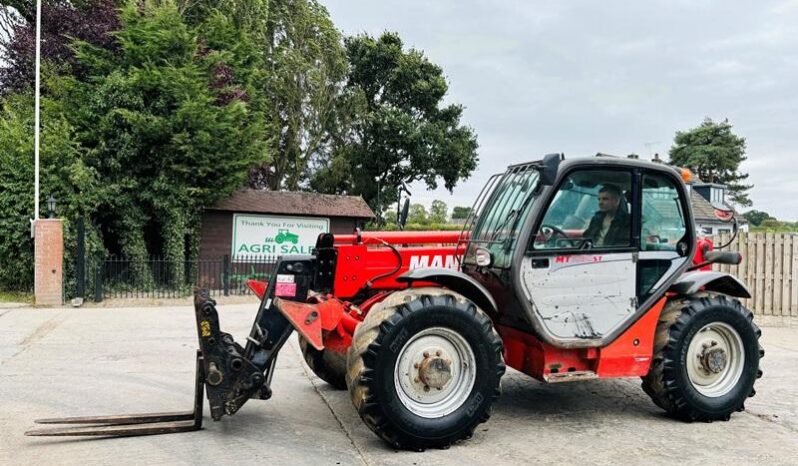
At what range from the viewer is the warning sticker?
4848 millimetres

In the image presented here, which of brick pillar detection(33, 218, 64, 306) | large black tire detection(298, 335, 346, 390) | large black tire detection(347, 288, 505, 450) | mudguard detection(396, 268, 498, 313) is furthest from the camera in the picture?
brick pillar detection(33, 218, 64, 306)

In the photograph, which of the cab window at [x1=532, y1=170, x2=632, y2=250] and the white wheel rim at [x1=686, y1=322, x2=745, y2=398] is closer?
the cab window at [x1=532, y1=170, x2=632, y2=250]

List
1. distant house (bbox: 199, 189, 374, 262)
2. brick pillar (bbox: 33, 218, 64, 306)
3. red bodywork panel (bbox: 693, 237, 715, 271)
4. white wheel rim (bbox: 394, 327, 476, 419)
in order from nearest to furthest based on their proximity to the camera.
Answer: white wheel rim (bbox: 394, 327, 476, 419) → red bodywork panel (bbox: 693, 237, 715, 271) → brick pillar (bbox: 33, 218, 64, 306) → distant house (bbox: 199, 189, 374, 262)

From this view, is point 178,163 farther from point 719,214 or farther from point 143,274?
point 719,214

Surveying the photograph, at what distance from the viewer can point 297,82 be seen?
25406 mm

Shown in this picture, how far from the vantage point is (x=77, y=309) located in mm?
13266

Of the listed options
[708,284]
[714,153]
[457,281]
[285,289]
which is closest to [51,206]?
[285,289]

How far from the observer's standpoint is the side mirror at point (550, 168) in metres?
4.61

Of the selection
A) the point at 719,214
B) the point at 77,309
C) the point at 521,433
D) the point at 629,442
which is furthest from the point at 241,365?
the point at 77,309

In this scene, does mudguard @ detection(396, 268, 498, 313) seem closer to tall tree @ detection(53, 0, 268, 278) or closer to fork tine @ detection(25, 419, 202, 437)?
fork tine @ detection(25, 419, 202, 437)

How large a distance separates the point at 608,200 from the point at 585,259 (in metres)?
0.58

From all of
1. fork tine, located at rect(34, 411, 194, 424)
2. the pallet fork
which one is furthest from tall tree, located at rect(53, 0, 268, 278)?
the pallet fork

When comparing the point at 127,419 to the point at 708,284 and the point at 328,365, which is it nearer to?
the point at 328,365

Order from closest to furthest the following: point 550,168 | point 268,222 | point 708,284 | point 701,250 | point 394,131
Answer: point 550,168 → point 708,284 → point 701,250 → point 268,222 → point 394,131
